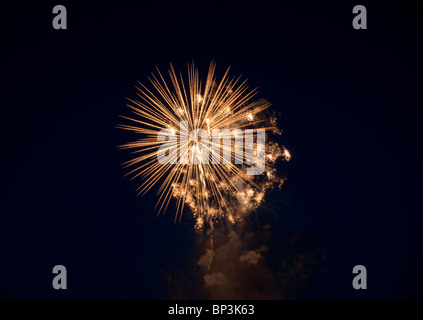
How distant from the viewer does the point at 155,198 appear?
10281 millimetres

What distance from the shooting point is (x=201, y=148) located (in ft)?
32.0

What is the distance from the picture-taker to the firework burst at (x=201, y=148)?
32.0ft

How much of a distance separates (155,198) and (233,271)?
415cm

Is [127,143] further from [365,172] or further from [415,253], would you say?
[415,253]

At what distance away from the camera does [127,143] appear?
34.5 feet

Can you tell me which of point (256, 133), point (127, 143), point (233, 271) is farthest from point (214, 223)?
point (127, 143)

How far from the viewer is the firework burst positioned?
974 centimetres

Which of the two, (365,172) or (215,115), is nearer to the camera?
(215,115)

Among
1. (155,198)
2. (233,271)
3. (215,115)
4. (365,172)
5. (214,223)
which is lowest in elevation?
(233,271)

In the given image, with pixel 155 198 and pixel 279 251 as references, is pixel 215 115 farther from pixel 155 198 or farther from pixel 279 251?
pixel 279 251

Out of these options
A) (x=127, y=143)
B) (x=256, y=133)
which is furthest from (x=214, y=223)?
(x=127, y=143)

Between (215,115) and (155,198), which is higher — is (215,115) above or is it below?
above

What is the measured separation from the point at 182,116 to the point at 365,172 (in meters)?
7.52

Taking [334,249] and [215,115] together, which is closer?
[215,115]
